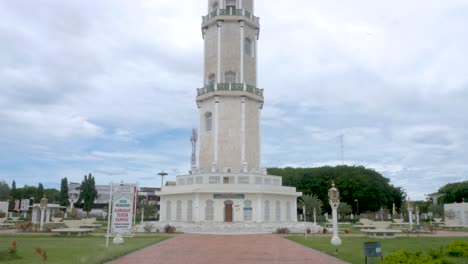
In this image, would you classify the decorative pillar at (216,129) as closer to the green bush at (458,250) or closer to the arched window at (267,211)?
the arched window at (267,211)

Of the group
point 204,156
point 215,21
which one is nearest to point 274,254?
point 204,156

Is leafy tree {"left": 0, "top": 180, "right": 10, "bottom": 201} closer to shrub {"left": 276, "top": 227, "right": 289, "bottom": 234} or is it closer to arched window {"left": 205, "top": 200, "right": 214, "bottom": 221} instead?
arched window {"left": 205, "top": 200, "right": 214, "bottom": 221}

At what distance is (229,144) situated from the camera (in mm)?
43594

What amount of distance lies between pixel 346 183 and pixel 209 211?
130ft

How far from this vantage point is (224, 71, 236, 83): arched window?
45.7m

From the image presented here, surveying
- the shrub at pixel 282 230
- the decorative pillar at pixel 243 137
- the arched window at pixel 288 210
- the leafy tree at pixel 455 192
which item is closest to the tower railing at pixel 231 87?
the decorative pillar at pixel 243 137

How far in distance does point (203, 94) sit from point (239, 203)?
45.3 feet

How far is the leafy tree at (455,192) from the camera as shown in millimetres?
80375

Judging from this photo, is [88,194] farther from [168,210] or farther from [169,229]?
[169,229]

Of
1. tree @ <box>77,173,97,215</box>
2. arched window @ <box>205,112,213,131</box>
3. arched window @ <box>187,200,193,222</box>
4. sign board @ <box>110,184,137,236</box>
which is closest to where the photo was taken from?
sign board @ <box>110,184,137,236</box>

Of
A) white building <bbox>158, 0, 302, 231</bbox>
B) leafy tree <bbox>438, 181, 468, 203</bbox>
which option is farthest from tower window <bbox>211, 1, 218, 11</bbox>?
leafy tree <bbox>438, 181, 468, 203</bbox>

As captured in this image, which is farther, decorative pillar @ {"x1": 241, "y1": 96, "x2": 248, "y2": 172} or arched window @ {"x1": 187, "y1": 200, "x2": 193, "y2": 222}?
decorative pillar @ {"x1": 241, "y1": 96, "x2": 248, "y2": 172}

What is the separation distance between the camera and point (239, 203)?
38938 mm

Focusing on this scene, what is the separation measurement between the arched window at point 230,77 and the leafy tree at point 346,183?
109 feet
